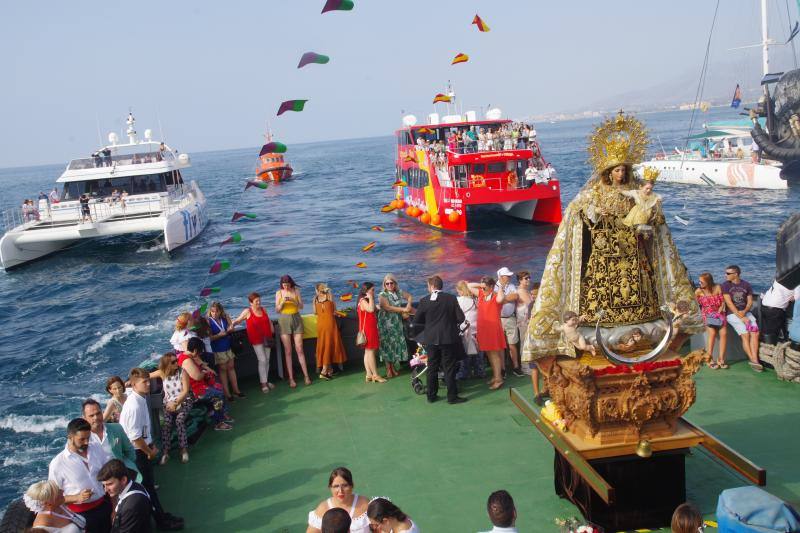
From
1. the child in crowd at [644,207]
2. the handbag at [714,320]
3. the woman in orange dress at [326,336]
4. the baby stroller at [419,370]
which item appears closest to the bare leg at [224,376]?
the woman in orange dress at [326,336]

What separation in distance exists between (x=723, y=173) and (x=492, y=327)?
51986 mm

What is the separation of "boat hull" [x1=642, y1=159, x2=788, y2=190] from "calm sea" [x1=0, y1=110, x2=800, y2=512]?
3.70 ft

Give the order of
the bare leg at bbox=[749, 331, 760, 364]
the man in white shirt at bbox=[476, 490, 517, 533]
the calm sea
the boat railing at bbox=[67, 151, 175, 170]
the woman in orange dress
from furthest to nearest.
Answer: the boat railing at bbox=[67, 151, 175, 170]
the calm sea
the woman in orange dress
the bare leg at bbox=[749, 331, 760, 364]
the man in white shirt at bbox=[476, 490, 517, 533]

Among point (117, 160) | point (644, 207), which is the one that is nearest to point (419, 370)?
point (644, 207)

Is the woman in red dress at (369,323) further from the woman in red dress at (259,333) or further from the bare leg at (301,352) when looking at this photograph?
the woman in red dress at (259,333)

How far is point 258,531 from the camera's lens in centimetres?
643

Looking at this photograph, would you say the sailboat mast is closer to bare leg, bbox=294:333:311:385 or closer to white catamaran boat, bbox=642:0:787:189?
white catamaran boat, bbox=642:0:787:189

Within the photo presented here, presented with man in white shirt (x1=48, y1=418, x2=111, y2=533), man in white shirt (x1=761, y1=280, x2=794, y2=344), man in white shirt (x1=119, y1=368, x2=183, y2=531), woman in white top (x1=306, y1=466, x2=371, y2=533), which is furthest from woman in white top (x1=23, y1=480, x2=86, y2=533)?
man in white shirt (x1=761, y1=280, x2=794, y2=344)

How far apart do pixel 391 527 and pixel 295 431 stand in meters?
4.10

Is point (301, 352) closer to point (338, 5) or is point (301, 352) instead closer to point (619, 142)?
point (338, 5)

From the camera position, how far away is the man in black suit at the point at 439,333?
8703mm

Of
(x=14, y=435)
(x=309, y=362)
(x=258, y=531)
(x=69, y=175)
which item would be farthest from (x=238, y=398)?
(x=69, y=175)

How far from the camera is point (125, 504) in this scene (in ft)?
17.1

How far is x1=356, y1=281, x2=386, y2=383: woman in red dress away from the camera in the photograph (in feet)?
31.6
